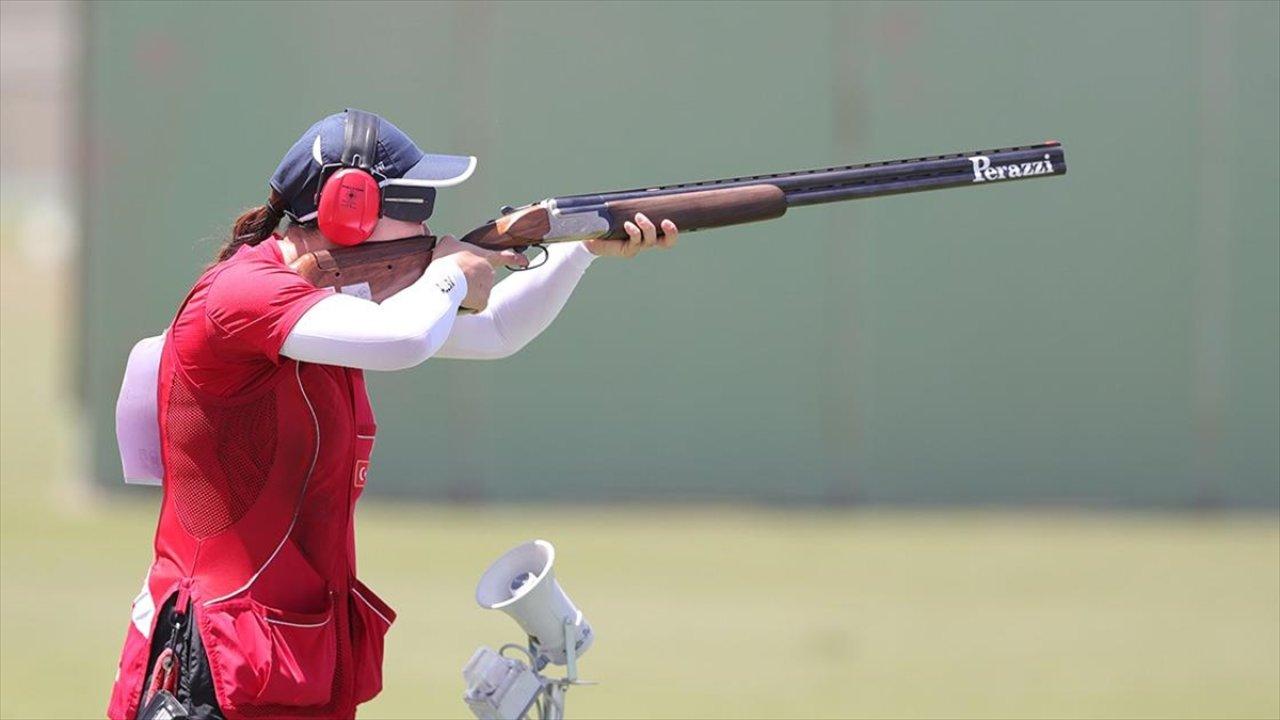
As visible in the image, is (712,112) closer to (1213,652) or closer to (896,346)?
(896,346)

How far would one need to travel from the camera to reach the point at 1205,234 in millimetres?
14578

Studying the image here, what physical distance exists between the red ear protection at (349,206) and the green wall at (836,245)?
9.51 m

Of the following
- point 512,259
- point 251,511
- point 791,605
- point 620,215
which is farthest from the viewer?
point 791,605

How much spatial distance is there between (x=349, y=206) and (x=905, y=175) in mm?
1864

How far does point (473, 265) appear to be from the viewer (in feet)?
17.1

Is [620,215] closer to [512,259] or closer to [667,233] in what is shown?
[667,233]

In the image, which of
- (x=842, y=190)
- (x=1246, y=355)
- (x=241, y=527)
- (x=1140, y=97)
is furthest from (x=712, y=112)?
(x=241, y=527)

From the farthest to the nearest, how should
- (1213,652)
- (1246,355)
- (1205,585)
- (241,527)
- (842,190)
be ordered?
1. (1246,355)
2. (1205,585)
3. (1213,652)
4. (842,190)
5. (241,527)

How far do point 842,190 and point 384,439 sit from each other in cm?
899

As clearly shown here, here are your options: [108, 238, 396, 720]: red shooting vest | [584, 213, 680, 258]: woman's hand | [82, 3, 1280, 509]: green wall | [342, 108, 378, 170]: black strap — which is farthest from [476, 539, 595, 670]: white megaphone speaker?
[82, 3, 1280, 509]: green wall

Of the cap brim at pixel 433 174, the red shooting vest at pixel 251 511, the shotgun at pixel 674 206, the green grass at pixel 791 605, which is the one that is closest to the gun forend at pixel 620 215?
the shotgun at pixel 674 206

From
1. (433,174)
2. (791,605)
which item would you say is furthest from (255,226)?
(791,605)

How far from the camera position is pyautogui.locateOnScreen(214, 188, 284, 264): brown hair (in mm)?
5223

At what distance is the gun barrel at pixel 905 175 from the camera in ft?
20.2
